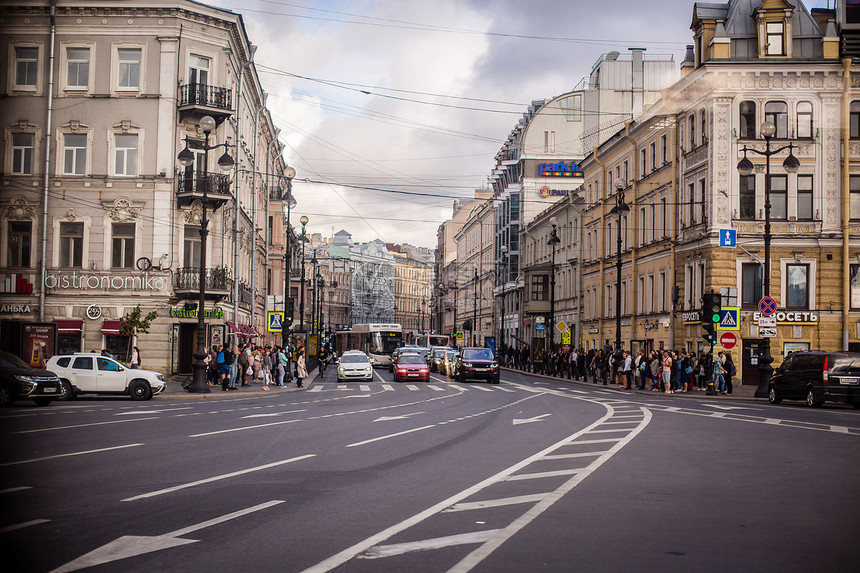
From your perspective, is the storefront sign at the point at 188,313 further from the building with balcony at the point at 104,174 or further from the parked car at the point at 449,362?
the parked car at the point at 449,362

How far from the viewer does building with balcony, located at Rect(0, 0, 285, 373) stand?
4494 cm

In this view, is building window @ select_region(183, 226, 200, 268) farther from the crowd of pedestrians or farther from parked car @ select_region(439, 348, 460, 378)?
the crowd of pedestrians

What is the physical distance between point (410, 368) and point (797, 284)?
2010cm

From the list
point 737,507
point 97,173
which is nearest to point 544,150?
point 97,173

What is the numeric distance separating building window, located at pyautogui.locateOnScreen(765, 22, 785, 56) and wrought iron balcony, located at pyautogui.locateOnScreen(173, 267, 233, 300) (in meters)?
27.6

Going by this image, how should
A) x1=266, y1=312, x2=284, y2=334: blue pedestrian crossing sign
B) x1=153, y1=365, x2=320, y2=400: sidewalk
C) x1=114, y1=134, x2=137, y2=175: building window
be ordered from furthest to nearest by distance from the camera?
1. x1=266, y1=312, x2=284, y2=334: blue pedestrian crossing sign
2. x1=114, y1=134, x2=137, y2=175: building window
3. x1=153, y1=365, x2=320, y2=400: sidewalk

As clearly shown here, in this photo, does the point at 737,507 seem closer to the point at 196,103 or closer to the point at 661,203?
the point at 196,103

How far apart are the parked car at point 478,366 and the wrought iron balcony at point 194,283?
1385 cm

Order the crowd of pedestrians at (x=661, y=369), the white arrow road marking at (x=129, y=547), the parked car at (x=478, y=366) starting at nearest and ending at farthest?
the white arrow road marking at (x=129, y=547)
the crowd of pedestrians at (x=661, y=369)
the parked car at (x=478, y=366)

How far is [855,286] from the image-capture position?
4594 cm

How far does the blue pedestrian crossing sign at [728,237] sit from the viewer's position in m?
43.7

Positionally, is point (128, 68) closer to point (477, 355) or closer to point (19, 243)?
point (19, 243)

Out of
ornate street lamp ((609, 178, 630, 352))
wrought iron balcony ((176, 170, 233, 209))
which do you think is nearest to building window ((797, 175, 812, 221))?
ornate street lamp ((609, 178, 630, 352))

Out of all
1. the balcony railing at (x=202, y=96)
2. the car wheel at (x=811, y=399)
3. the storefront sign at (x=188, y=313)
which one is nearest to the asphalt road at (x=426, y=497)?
the car wheel at (x=811, y=399)
